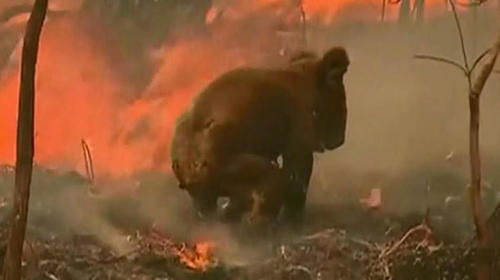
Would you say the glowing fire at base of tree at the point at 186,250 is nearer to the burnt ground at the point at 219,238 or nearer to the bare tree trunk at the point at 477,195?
the burnt ground at the point at 219,238

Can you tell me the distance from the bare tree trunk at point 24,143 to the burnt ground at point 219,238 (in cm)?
7

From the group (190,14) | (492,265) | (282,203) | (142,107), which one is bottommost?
(492,265)

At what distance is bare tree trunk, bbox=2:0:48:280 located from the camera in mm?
2098

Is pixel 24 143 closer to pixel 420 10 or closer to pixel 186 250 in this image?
pixel 186 250

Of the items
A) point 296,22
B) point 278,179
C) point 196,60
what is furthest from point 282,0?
point 278,179

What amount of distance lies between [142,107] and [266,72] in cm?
23

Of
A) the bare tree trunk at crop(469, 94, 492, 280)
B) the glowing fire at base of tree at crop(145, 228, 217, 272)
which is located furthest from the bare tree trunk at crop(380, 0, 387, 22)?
the glowing fire at base of tree at crop(145, 228, 217, 272)

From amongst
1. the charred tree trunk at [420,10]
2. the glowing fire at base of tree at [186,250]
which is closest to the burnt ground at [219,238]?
the glowing fire at base of tree at [186,250]

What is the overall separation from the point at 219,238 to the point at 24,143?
380mm

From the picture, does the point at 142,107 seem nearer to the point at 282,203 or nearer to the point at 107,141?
the point at 107,141

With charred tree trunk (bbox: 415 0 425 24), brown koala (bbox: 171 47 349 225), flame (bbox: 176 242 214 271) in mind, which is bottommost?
flame (bbox: 176 242 214 271)

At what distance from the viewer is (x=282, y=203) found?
7.23 ft

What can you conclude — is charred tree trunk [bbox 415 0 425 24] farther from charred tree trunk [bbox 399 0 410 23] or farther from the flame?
the flame

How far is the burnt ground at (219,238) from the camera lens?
220 centimetres
